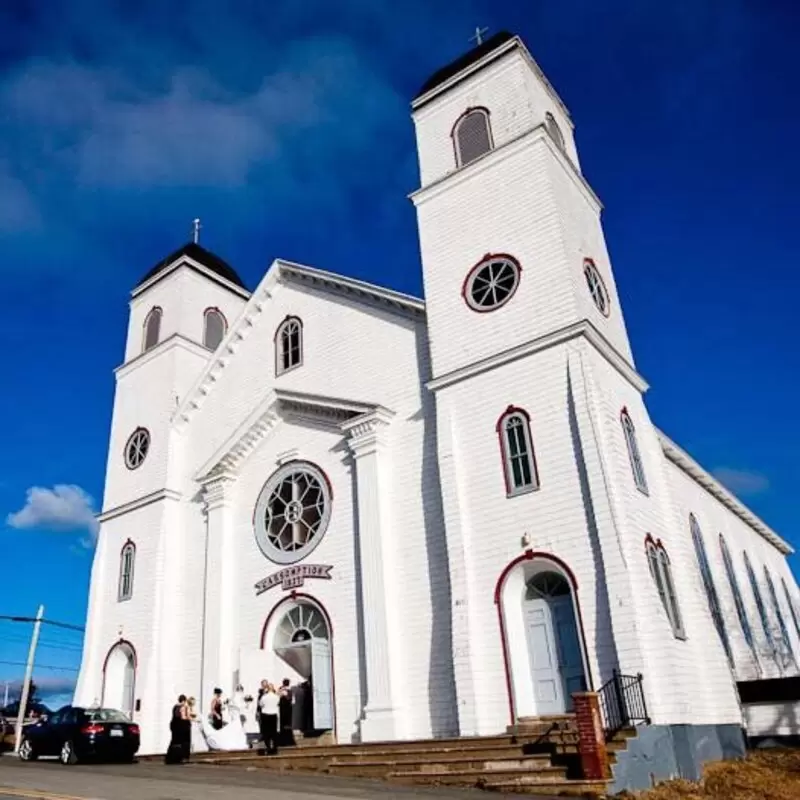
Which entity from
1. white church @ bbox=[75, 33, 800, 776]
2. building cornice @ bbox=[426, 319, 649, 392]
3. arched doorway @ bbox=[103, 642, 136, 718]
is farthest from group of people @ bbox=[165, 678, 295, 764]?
building cornice @ bbox=[426, 319, 649, 392]

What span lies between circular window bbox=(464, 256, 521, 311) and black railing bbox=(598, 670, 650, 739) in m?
8.91

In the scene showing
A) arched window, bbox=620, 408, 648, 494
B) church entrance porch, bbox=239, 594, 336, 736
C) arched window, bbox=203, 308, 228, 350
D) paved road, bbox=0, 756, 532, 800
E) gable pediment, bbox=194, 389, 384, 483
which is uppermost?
arched window, bbox=203, 308, 228, 350

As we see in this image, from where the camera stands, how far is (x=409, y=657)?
18.7 meters

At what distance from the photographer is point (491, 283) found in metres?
19.9

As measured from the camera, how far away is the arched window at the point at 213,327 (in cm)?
2978

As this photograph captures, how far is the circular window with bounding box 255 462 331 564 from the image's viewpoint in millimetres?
22025

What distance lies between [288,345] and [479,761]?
14601mm

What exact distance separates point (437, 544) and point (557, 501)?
3422mm

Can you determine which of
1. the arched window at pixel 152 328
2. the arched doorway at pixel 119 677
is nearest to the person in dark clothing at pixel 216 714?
the arched doorway at pixel 119 677

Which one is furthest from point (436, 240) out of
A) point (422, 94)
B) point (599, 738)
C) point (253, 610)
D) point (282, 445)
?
point (599, 738)

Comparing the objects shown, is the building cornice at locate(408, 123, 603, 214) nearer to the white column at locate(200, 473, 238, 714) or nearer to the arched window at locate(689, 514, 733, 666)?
the white column at locate(200, 473, 238, 714)

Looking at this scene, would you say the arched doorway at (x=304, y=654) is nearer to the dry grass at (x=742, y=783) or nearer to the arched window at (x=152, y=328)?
the dry grass at (x=742, y=783)

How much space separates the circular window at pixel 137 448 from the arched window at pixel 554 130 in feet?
53.4

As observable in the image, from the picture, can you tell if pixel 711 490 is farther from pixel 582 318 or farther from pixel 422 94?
pixel 422 94
